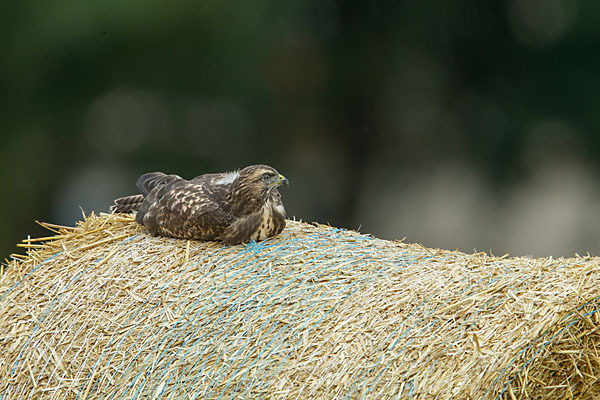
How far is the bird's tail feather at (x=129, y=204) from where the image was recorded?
15.9 feet

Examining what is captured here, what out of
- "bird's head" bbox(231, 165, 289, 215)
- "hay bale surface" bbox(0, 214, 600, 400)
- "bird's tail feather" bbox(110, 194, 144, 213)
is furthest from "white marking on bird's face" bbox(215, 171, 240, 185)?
"bird's tail feather" bbox(110, 194, 144, 213)

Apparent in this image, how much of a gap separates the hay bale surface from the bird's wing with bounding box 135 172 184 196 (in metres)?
0.42

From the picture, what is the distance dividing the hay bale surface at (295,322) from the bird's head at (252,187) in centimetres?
23

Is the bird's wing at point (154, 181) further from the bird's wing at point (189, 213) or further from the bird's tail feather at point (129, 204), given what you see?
the bird's wing at point (189, 213)

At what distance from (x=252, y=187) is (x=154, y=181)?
0.91m

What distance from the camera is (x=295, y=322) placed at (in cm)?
334

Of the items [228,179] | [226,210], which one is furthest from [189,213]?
[228,179]

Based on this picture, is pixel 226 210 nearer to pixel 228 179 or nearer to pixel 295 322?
pixel 228 179

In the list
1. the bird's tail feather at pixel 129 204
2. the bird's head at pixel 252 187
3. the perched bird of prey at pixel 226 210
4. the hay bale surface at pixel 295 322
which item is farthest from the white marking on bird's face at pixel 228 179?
the bird's tail feather at pixel 129 204

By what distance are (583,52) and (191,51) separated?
11.2 feet

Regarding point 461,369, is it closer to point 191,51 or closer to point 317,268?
point 317,268

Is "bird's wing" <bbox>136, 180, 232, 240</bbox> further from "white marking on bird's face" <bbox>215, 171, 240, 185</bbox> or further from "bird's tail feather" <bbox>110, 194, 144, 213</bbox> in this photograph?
"bird's tail feather" <bbox>110, 194, 144, 213</bbox>

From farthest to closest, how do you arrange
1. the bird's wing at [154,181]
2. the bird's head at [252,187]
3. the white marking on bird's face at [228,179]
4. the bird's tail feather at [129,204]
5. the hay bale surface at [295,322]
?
the bird's tail feather at [129,204]
the bird's wing at [154,181]
the white marking on bird's face at [228,179]
the bird's head at [252,187]
the hay bale surface at [295,322]

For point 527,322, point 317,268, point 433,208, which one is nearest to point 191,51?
point 433,208
